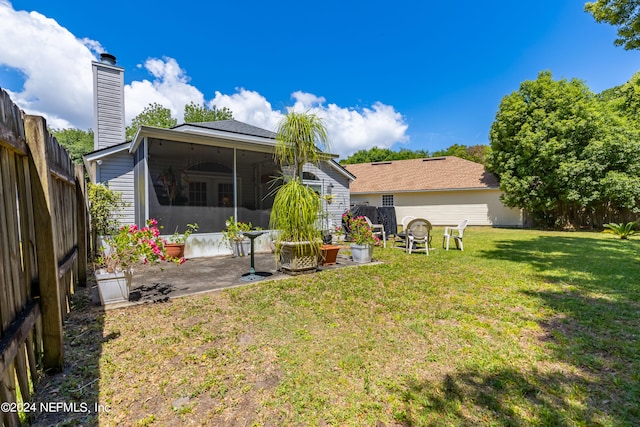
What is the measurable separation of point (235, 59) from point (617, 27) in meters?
18.2

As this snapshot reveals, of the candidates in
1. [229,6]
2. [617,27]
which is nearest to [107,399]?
Answer: [617,27]

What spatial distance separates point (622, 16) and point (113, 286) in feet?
38.2

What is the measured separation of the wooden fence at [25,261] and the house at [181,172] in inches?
192

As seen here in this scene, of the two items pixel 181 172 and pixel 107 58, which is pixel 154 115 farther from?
pixel 181 172

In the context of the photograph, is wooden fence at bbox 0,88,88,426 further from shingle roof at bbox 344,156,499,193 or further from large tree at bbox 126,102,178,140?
large tree at bbox 126,102,178,140

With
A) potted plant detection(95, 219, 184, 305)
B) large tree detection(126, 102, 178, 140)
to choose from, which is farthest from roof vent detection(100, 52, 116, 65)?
large tree detection(126, 102, 178, 140)

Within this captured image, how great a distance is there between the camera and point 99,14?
A: 39.7 feet

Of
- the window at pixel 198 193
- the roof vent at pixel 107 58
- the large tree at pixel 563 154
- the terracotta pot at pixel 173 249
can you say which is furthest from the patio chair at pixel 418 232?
the large tree at pixel 563 154

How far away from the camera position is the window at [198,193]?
7.90m

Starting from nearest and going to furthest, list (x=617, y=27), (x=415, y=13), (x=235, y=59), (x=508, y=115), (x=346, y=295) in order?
(x=346, y=295) < (x=617, y=27) < (x=415, y=13) < (x=508, y=115) < (x=235, y=59)

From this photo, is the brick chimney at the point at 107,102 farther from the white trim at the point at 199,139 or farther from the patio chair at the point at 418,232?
the patio chair at the point at 418,232

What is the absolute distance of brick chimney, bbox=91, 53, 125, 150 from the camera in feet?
27.7

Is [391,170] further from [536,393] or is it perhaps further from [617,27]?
[536,393]

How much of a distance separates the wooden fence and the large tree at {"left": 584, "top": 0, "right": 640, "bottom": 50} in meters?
10.8
